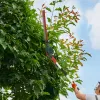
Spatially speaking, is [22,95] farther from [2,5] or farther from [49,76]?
[2,5]

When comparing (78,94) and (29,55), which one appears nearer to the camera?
(29,55)

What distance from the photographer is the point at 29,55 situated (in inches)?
137

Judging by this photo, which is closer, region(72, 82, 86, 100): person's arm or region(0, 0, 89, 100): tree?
region(0, 0, 89, 100): tree

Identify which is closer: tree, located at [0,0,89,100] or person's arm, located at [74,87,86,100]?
tree, located at [0,0,89,100]

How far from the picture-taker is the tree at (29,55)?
134 inches

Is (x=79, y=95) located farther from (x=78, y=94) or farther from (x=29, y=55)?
(x=29, y=55)

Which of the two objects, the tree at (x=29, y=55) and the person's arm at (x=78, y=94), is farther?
the person's arm at (x=78, y=94)

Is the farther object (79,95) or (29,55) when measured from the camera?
(79,95)

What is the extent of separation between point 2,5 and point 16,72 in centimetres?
99

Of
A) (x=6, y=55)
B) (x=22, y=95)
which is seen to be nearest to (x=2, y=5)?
(x=6, y=55)

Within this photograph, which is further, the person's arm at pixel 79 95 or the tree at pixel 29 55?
the person's arm at pixel 79 95

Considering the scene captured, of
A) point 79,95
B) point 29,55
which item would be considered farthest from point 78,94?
point 29,55

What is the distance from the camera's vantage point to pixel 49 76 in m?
3.75

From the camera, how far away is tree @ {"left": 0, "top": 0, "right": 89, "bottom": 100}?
11.2 ft
